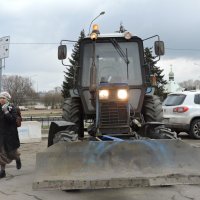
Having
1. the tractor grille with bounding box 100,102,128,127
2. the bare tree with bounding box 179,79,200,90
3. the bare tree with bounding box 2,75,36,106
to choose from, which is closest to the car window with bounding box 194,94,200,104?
the tractor grille with bounding box 100,102,128,127

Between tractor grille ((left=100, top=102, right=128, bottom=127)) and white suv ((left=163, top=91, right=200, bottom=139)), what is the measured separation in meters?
7.94

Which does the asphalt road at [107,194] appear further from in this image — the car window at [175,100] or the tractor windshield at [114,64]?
the car window at [175,100]

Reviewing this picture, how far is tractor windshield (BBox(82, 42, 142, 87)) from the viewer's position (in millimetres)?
8172

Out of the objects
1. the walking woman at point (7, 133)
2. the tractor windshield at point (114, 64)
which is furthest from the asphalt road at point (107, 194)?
the tractor windshield at point (114, 64)

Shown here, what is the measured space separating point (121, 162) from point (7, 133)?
3625 millimetres

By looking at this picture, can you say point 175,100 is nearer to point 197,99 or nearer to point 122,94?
point 197,99

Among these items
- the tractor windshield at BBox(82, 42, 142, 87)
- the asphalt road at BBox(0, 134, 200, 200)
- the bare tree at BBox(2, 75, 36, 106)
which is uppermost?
the bare tree at BBox(2, 75, 36, 106)

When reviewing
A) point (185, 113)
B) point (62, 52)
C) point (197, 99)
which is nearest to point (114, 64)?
point (62, 52)

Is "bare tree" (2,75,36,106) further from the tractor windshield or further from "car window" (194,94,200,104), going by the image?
the tractor windshield

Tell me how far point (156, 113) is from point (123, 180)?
3.21m

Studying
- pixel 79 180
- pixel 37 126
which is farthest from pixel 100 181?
pixel 37 126

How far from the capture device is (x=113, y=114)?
24.5ft

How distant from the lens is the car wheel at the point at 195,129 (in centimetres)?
1512

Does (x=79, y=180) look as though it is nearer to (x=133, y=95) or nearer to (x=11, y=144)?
(x=133, y=95)
